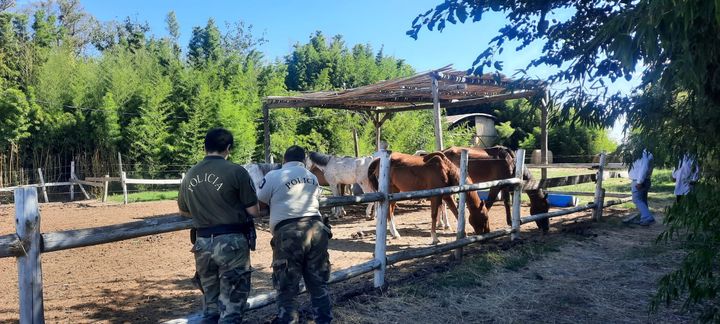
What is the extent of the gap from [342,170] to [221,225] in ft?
22.7

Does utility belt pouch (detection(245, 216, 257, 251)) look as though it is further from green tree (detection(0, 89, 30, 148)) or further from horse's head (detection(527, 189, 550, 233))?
green tree (detection(0, 89, 30, 148))

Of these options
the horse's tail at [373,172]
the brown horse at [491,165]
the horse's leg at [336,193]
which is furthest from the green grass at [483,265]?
the horse's leg at [336,193]

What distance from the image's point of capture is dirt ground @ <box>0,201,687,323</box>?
14.0 feet

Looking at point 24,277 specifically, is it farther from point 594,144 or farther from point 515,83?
point 594,144

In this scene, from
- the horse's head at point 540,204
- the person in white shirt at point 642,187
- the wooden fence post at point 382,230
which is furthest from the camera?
the person in white shirt at point 642,187

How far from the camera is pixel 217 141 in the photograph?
318 centimetres

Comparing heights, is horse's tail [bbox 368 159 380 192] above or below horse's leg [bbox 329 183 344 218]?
above

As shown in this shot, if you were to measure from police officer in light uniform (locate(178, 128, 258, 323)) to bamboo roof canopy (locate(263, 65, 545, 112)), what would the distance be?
18.2ft

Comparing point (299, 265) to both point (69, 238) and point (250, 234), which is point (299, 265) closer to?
point (250, 234)

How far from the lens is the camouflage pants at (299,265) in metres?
3.54

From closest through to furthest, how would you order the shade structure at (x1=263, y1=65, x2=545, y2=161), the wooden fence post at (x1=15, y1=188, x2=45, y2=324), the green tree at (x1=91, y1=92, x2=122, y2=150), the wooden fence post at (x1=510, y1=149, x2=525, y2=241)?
1. the wooden fence post at (x1=15, y1=188, x2=45, y2=324)
2. the wooden fence post at (x1=510, y1=149, x2=525, y2=241)
3. the shade structure at (x1=263, y1=65, x2=545, y2=161)
4. the green tree at (x1=91, y1=92, x2=122, y2=150)

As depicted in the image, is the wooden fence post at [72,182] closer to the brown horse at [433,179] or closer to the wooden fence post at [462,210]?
the brown horse at [433,179]

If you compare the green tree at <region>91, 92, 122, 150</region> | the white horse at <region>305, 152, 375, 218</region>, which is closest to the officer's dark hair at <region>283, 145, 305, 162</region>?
the white horse at <region>305, 152, 375, 218</region>

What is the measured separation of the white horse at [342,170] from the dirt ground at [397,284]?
1852 mm
